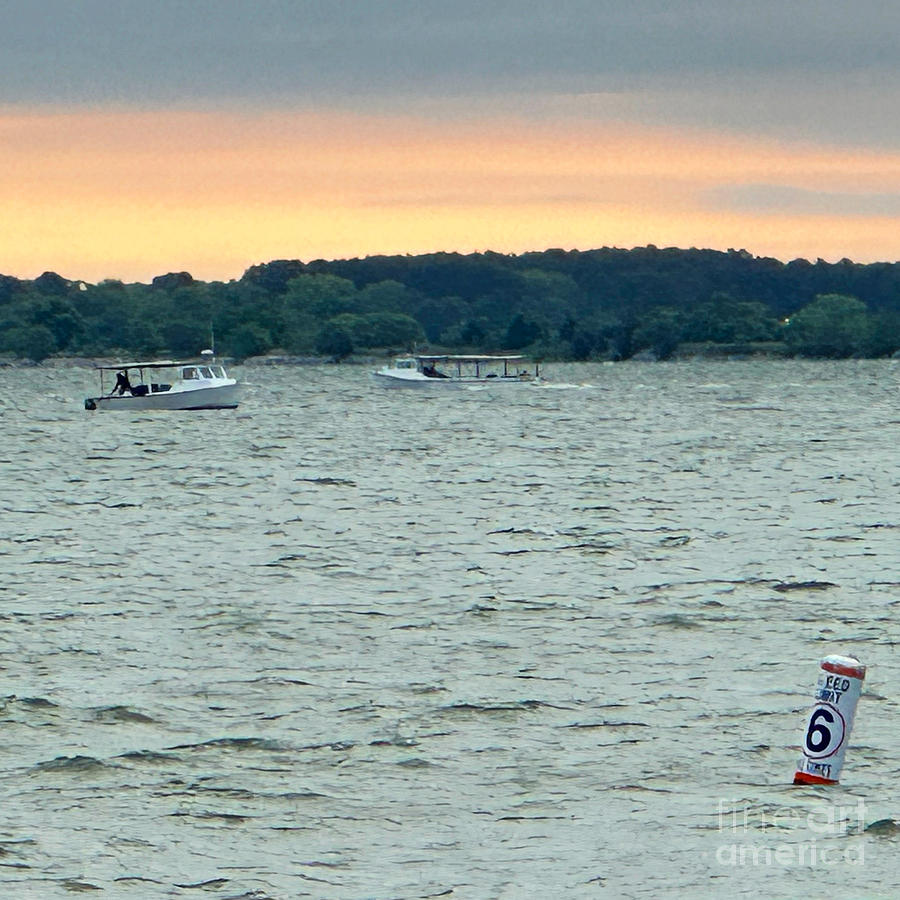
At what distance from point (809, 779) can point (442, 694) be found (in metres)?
5.79

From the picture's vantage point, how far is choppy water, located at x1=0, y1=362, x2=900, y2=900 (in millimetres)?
14086

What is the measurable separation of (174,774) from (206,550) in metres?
21.8

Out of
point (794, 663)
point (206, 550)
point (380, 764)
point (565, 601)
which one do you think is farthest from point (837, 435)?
point (380, 764)

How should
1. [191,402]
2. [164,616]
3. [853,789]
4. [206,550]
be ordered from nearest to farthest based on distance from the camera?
[853,789] < [164,616] < [206,550] < [191,402]

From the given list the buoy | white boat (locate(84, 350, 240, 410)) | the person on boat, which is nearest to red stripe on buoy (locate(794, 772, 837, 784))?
the buoy

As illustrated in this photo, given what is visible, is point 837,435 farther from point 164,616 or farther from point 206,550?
point 164,616

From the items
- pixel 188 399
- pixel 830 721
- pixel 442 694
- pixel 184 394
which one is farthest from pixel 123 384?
pixel 830 721

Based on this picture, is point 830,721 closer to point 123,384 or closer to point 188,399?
point 188,399

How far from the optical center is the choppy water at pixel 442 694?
1409cm

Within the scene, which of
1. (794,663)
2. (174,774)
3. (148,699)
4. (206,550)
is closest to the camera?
(174,774)

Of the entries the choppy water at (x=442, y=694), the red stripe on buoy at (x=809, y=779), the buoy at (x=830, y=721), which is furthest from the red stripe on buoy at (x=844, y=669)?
the red stripe on buoy at (x=809, y=779)

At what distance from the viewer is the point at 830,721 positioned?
15195 mm

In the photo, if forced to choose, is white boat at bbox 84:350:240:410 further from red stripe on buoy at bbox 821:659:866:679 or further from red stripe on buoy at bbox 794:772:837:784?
red stripe on buoy at bbox 821:659:866:679

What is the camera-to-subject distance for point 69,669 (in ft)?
74.8
